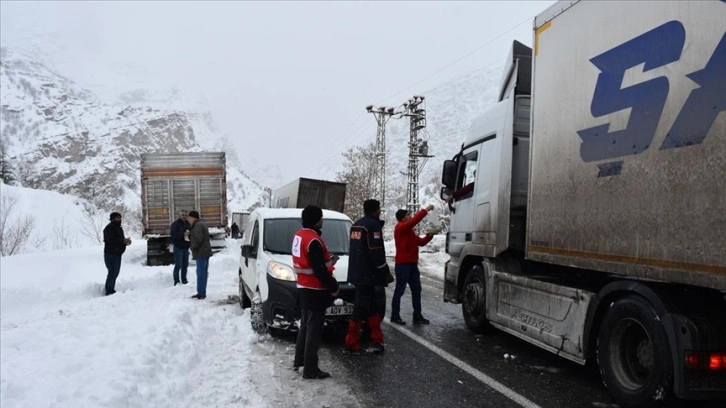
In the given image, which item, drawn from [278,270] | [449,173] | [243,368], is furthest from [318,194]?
[243,368]

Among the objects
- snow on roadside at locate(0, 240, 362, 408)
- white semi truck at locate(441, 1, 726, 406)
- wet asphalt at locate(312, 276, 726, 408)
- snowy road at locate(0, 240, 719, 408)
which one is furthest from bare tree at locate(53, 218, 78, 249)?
white semi truck at locate(441, 1, 726, 406)

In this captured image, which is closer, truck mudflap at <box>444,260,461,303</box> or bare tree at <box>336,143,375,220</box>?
truck mudflap at <box>444,260,461,303</box>

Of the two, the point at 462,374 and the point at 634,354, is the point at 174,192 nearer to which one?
the point at 462,374

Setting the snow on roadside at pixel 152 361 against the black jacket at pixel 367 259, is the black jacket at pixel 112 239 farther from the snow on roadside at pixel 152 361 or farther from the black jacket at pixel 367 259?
the black jacket at pixel 367 259

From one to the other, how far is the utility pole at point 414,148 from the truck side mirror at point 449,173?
2455cm

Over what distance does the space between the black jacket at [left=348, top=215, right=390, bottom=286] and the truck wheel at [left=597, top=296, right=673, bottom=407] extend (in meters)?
2.56

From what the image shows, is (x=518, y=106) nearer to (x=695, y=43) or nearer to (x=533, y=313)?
(x=533, y=313)

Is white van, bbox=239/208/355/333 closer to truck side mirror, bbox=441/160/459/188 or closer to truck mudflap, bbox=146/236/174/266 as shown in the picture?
truck side mirror, bbox=441/160/459/188

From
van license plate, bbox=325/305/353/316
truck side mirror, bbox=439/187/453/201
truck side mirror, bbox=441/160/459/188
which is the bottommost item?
van license plate, bbox=325/305/353/316

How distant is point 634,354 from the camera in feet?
13.8

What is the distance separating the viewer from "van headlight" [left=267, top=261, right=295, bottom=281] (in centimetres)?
643

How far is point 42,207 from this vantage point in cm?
4800

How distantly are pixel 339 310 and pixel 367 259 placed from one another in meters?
0.91

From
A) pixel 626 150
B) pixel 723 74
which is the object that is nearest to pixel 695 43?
pixel 723 74
